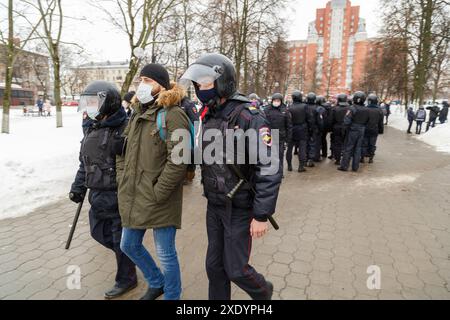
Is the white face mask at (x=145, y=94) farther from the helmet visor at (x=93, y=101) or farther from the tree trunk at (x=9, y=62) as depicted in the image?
the tree trunk at (x=9, y=62)

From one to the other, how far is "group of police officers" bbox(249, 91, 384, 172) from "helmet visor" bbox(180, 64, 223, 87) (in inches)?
182

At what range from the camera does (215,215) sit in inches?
90.2

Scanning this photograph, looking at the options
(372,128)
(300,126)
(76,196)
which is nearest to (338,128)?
(372,128)

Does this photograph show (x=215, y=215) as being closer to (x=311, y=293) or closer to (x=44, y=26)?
(x=311, y=293)

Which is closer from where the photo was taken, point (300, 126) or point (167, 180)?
point (167, 180)

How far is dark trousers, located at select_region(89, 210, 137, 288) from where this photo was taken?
271cm

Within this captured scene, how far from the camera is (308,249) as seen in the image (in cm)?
375

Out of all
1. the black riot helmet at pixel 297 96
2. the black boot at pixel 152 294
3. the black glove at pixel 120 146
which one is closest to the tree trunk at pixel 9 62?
the black riot helmet at pixel 297 96

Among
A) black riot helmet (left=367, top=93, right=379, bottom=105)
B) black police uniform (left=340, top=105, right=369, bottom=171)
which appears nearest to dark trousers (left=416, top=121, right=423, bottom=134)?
black riot helmet (left=367, top=93, right=379, bottom=105)

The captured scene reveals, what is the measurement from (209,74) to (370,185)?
584cm

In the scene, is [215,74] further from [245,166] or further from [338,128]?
[338,128]

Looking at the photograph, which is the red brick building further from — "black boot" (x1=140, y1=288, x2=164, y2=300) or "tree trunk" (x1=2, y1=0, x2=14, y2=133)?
"black boot" (x1=140, y1=288, x2=164, y2=300)

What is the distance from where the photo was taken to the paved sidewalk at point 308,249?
293 cm

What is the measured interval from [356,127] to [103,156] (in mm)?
7240
